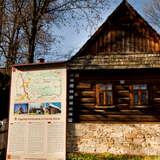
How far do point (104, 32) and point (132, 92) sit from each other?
10.2ft

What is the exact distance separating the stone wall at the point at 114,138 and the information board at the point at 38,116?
62cm

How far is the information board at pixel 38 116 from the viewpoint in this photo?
62.2 ft

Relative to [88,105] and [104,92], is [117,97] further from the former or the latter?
[88,105]

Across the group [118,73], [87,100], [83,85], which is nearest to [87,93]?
[87,100]

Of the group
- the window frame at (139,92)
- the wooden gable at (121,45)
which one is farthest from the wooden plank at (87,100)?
the window frame at (139,92)

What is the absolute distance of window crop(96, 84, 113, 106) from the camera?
1934 cm

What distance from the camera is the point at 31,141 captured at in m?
19.2

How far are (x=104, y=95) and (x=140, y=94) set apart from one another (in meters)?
1.61

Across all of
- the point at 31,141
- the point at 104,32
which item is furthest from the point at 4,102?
the point at 104,32

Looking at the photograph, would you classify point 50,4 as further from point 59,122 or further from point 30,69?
point 59,122

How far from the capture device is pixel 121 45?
777 inches

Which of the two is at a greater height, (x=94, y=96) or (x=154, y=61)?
Result: (x=154, y=61)

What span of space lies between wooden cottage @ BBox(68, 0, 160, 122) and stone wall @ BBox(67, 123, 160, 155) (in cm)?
35

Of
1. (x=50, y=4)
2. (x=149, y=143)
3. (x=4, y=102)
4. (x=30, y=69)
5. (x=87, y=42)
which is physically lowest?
(x=149, y=143)
